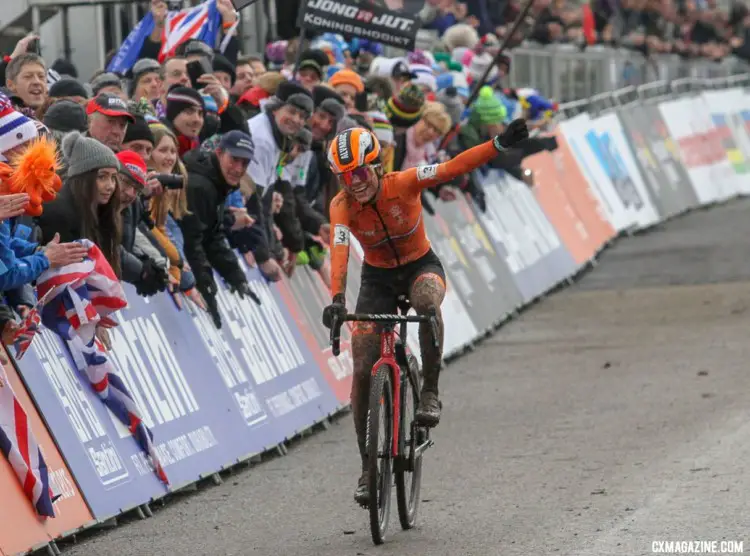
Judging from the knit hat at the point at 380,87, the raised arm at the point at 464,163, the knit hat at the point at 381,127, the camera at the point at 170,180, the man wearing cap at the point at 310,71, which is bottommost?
the knit hat at the point at 381,127

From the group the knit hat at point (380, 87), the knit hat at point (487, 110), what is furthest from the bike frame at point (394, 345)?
the knit hat at point (487, 110)

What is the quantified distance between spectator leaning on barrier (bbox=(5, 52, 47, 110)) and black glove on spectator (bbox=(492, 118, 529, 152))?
9.89 ft

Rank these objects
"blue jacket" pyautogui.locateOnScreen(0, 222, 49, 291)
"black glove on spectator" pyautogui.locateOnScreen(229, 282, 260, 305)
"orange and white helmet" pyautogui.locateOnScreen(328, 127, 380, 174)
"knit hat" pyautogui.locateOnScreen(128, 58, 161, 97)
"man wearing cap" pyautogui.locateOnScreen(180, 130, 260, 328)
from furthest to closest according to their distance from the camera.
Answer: "knit hat" pyautogui.locateOnScreen(128, 58, 161, 97) → "black glove on spectator" pyautogui.locateOnScreen(229, 282, 260, 305) → "man wearing cap" pyautogui.locateOnScreen(180, 130, 260, 328) → "orange and white helmet" pyautogui.locateOnScreen(328, 127, 380, 174) → "blue jacket" pyautogui.locateOnScreen(0, 222, 49, 291)

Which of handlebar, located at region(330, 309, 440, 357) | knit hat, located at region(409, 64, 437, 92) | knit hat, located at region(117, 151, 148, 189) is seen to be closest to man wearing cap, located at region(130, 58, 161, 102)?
knit hat, located at region(117, 151, 148, 189)

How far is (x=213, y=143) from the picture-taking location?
40.2ft

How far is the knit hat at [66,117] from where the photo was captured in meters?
10.3

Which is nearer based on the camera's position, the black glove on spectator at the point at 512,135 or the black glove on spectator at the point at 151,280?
the black glove on spectator at the point at 512,135

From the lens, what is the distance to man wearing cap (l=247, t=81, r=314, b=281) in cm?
1291

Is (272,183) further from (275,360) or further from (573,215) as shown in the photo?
(573,215)

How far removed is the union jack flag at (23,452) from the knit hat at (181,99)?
3417 mm

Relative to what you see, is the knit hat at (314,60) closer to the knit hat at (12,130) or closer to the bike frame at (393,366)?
the bike frame at (393,366)

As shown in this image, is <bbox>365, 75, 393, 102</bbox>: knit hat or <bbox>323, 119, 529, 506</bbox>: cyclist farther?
<bbox>365, 75, 393, 102</bbox>: knit hat

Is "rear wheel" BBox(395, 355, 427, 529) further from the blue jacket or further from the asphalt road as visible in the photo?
the blue jacket

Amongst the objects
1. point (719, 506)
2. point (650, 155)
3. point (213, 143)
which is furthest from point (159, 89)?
point (650, 155)
